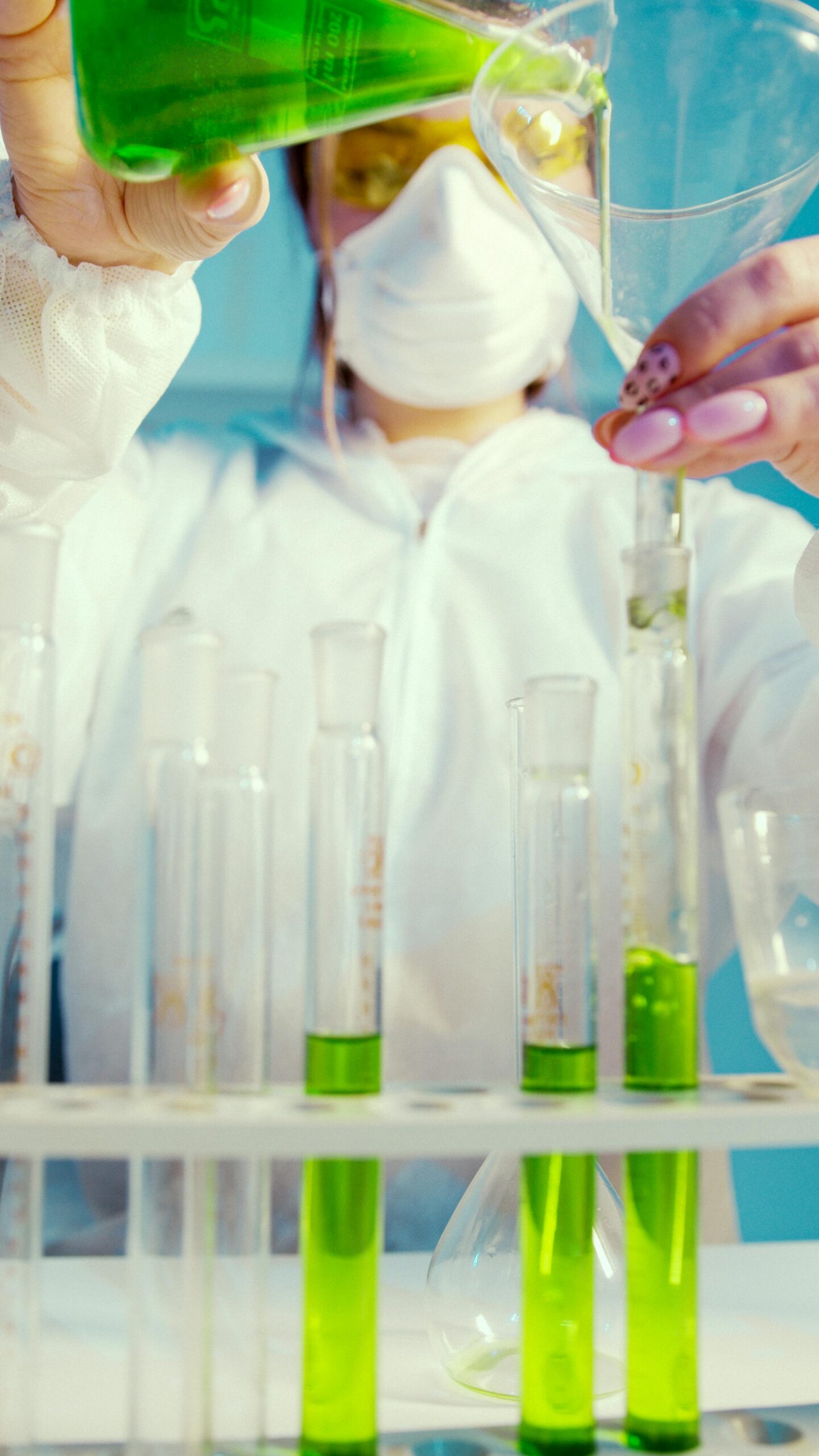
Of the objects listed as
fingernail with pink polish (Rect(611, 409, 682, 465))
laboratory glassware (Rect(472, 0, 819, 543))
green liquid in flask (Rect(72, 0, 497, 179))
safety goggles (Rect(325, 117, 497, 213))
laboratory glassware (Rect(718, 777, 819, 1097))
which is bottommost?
laboratory glassware (Rect(718, 777, 819, 1097))

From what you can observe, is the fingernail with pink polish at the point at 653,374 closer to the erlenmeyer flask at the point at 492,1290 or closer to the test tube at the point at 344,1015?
the test tube at the point at 344,1015

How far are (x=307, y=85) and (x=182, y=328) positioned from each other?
228mm

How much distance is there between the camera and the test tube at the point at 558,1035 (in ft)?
1.26

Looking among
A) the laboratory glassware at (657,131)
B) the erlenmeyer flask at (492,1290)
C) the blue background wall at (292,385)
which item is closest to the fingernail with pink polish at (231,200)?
the laboratory glassware at (657,131)

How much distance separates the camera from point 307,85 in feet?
1.69

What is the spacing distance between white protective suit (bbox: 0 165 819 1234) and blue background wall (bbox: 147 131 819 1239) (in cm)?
29

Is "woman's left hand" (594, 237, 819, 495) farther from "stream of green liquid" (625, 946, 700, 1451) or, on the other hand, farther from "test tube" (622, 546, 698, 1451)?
"stream of green liquid" (625, 946, 700, 1451)

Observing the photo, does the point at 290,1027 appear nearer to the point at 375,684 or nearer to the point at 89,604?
the point at 89,604

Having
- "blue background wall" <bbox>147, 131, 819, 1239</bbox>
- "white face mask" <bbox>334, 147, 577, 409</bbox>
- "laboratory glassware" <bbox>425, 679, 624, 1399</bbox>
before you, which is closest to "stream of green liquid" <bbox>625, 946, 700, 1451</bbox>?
"laboratory glassware" <bbox>425, 679, 624, 1399</bbox>

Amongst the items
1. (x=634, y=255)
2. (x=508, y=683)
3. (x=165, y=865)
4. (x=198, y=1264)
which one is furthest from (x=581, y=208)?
(x=508, y=683)

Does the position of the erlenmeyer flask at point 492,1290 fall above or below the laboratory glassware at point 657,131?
below

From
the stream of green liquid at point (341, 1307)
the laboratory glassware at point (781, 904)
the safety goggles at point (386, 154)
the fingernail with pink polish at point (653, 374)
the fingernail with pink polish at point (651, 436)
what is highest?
the safety goggles at point (386, 154)

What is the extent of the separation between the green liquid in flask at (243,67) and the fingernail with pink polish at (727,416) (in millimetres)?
204

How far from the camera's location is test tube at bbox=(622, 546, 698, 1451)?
383mm
